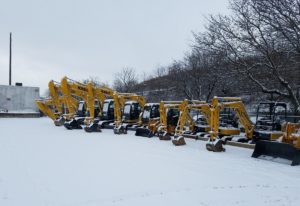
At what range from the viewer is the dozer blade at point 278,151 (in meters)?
10.3

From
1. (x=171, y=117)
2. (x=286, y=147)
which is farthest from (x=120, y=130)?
(x=286, y=147)

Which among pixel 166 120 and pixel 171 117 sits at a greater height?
pixel 171 117

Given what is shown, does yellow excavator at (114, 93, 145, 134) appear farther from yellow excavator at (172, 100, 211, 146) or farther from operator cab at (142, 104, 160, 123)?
yellow excavator at (172, 100, 211, 146)

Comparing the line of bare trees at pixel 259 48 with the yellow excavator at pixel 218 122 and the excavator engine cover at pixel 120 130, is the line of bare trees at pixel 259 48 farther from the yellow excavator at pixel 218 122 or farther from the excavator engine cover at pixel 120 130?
the excavator engine cover at pixel 120 130

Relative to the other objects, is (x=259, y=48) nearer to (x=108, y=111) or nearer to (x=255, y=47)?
(x=255, y=47)

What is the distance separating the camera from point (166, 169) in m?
9.26

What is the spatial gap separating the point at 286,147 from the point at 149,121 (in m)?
10.6

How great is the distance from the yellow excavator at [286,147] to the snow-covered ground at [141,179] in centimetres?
51

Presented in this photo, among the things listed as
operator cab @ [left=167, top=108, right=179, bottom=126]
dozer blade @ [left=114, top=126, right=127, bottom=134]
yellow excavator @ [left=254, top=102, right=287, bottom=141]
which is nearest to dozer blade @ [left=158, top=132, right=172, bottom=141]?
operator cab @ [left=167, top=108, right=179, bottom=126]

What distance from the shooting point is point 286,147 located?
35.0 ft

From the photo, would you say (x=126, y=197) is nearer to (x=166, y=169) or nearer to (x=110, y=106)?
(x=166, y=169)

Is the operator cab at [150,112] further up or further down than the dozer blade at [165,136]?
further up

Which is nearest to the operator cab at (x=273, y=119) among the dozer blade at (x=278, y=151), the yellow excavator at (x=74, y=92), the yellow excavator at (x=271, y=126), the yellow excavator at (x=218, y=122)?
the yellow excavator at (x=271, y=126)

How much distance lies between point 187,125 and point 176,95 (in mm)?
16767
